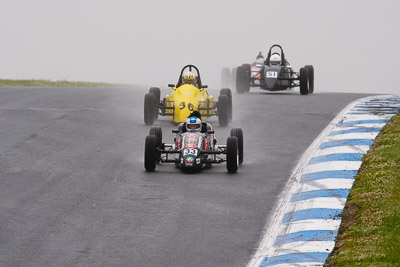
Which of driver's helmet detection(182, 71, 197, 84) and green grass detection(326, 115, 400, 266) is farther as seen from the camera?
driver's helmet detection(182, 71, 197, 84)

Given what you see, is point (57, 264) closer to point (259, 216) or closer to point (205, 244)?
point (205, 244)

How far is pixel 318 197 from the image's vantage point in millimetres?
12055

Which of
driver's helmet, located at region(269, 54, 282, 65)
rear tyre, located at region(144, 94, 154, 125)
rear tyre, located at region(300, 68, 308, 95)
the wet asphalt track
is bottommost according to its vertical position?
the wet asphalt track

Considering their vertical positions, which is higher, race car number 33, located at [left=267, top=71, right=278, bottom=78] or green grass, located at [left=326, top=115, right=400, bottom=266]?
race car number 33, located at [left=267, top=71, right=278, bottom=78]

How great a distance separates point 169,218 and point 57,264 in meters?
2.23

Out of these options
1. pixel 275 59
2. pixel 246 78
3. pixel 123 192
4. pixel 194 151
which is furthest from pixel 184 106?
pixel 275 59

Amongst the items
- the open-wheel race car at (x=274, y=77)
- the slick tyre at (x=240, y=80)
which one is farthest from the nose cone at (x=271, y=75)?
the slick tyre at (x=240, y=80)

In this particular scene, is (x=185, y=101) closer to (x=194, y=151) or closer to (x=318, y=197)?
(x=194, y=151)

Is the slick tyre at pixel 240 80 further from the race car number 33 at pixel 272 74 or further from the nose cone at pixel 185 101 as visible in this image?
the nose cone at pixel 185 101

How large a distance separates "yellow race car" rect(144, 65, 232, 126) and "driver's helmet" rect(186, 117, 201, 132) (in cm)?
445

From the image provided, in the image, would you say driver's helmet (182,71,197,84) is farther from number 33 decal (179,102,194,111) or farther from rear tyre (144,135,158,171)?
rear tyre (144,135,158,171)

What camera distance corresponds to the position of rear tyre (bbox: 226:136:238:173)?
13.9m

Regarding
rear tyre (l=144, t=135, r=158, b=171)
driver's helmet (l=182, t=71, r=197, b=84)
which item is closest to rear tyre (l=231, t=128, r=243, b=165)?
rear tyre (l=144, t=135, r=158, b=171)

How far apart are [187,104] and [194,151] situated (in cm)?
598
